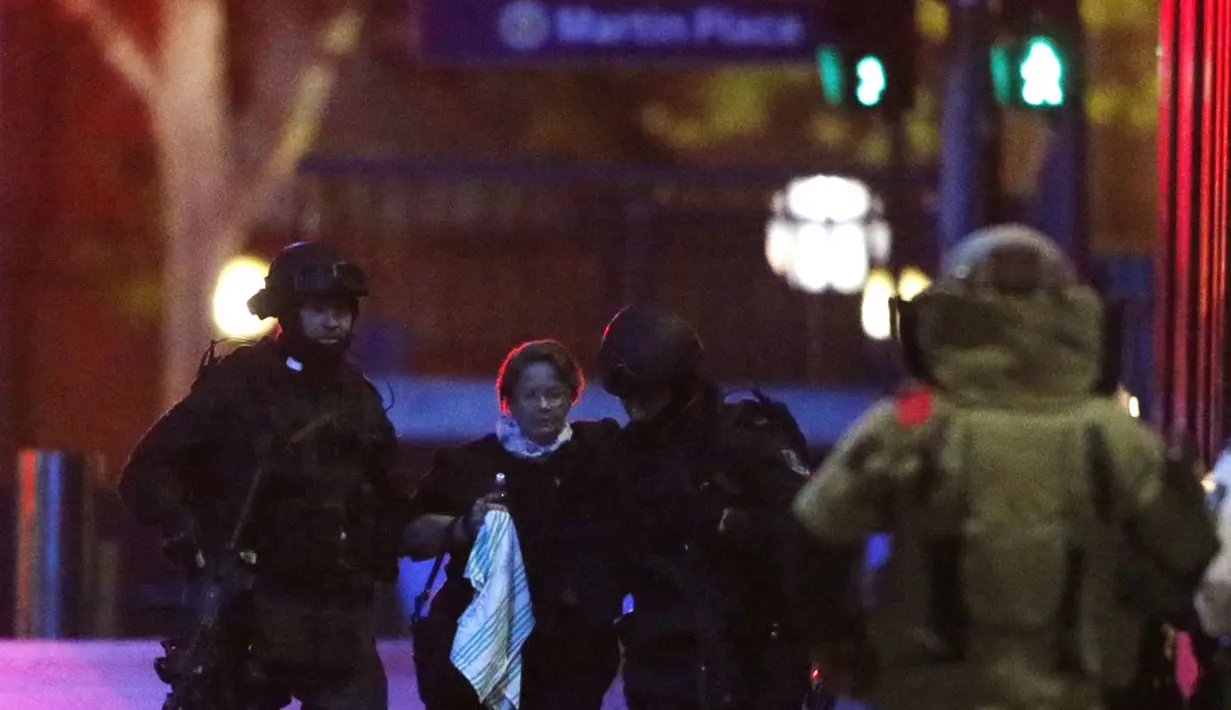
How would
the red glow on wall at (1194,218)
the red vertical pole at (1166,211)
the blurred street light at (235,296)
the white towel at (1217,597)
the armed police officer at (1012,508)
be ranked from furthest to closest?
the blurred street light at (235,296)
the red vertical pole at (1166,211)
the red glow on wall at (1194,218)
the white towel at (1217,597)
the armed police officer at (1012,508)

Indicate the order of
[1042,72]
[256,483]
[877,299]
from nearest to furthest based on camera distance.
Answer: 1. [256,483]
2. [1042,72]
3. [877,299]

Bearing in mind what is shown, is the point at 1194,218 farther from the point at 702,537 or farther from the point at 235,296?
the point at 235,296

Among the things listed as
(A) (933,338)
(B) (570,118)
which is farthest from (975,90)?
(B) (570,118)

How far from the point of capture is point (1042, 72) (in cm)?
984

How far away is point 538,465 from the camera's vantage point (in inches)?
256


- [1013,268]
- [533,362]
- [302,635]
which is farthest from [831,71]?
[1013,268]

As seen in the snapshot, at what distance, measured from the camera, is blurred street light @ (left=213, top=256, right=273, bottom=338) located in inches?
655

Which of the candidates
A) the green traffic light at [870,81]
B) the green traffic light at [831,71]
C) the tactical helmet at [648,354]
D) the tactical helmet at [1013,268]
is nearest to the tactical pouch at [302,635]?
the tactical helmet at [648,354]

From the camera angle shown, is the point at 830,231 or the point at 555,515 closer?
the point at 555,515

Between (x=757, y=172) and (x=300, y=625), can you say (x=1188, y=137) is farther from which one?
(x=757, y=172)

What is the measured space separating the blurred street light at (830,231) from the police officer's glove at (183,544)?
13.4 meters

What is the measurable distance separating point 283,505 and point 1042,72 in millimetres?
4739

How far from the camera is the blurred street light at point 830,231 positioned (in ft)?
63.5

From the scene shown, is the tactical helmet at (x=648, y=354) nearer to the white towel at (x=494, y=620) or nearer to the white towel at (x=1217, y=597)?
the white towel at (x=494, y=620)
